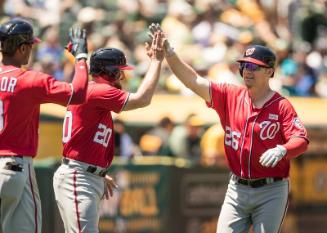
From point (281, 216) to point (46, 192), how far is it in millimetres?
4737

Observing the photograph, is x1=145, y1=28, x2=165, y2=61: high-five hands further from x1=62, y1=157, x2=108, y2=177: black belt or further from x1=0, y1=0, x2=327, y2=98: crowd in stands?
x1=0, y1=0, x2=327, y2=98: crowd in stands

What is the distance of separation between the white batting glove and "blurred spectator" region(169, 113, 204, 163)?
647 cm

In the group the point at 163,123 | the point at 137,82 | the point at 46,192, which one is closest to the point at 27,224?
the point at 46,192

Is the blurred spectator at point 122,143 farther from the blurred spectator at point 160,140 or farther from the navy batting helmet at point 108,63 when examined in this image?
the navy batting helmet at point 108,63

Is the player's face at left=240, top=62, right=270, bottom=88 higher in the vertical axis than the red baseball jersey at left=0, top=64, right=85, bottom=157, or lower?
higher

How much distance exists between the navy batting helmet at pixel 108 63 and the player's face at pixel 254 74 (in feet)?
3.29

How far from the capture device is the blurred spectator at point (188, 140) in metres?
14.7

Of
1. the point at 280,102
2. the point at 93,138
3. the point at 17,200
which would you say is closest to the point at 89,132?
the point at 93,138

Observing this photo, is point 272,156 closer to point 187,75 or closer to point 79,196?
point 187,75

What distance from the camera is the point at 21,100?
7.95m

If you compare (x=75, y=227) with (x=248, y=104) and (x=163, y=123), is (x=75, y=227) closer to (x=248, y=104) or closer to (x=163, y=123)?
(x=248, y=104)

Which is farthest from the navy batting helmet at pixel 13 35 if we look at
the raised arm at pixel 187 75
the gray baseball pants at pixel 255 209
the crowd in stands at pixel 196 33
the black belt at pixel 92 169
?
the crowd in stands at pixel 196 33

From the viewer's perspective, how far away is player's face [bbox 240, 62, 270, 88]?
8711 mm

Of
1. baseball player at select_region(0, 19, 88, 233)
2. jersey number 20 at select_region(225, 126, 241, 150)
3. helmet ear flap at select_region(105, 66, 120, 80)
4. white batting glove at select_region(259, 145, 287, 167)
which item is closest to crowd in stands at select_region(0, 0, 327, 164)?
jersey number 20 at select_region(225, 126, 241, 150)
